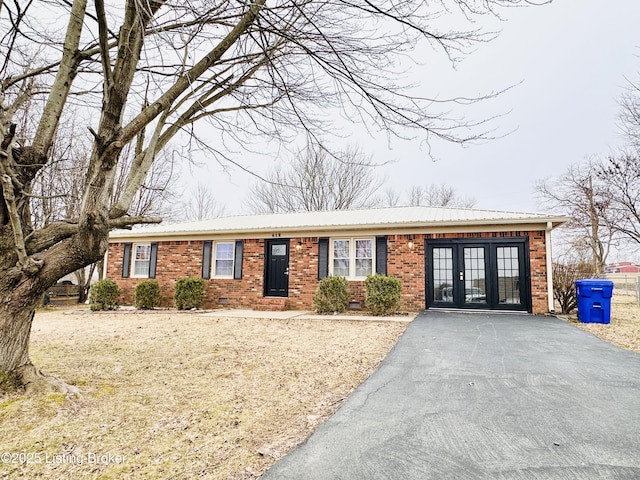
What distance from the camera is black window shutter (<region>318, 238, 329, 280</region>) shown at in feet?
35.0

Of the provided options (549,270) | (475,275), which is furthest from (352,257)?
(549,270)

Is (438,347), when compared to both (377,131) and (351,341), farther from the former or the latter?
(377,131)

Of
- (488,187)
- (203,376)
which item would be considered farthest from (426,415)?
(488,187)

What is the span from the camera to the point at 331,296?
31.8 ft

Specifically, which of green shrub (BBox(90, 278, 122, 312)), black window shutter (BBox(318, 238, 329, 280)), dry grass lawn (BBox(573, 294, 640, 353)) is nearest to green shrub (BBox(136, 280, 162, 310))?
green shrub (BBox(90, 278, 122, 312))

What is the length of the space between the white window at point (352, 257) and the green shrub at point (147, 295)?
18.6 feet

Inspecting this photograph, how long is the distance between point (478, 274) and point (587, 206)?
14.6 meters

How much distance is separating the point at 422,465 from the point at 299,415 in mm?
1176

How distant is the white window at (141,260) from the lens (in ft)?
41.7

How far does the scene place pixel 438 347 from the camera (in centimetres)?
532

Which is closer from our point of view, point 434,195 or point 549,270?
point 549,270

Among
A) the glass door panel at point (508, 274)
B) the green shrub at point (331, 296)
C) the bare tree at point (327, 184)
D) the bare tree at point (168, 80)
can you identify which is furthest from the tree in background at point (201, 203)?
the bare tree at point (168, 80)

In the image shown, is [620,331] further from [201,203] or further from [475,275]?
[201,203]

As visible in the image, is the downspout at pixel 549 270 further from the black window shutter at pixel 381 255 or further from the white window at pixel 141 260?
the white window at pixel 141 260
